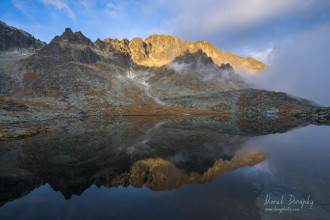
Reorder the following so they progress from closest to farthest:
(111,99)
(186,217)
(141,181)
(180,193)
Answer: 1. (186,217)
2. (180,193)
3. (141,181)
4. (111,99)

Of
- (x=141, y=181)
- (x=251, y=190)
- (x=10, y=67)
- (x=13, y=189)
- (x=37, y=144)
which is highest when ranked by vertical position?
(x=10, y=67)

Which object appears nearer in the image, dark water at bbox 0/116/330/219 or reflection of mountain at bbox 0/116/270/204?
dark water at bbox 0/116/330/219

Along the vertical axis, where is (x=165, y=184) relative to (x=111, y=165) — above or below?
above

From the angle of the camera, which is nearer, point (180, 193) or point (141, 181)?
point (180, 193)

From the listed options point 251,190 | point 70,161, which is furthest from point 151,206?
point 70,161

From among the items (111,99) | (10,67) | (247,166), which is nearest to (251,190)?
(247,166)

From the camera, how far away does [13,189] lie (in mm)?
13938

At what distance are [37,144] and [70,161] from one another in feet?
47.4

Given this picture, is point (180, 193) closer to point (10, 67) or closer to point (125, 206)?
point (125, 206)

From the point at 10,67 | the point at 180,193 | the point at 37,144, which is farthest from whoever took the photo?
the point at 10,67

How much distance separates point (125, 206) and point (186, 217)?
4.65 metres

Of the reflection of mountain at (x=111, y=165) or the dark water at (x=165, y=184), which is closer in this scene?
the dark water at (x=165, y=184)

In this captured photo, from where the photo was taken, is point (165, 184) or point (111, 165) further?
point (111, 165)

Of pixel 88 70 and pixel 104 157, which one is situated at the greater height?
pixel 88 70
